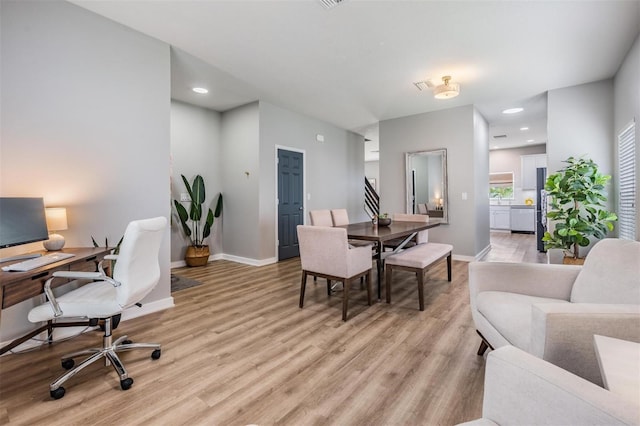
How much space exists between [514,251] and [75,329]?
7137 mm

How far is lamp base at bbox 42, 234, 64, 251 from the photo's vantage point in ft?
Answer: 7.27

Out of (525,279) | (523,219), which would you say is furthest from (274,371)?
(523,219)

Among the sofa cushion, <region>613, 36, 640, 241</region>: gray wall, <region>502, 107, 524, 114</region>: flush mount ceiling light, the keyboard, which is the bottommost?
the sofa cushion

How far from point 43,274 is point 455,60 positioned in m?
4.26

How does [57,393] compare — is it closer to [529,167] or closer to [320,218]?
[320,218]

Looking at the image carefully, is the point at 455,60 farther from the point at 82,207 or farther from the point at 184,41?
the point at 82,207

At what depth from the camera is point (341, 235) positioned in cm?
266

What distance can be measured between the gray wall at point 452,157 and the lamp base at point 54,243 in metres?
5.11

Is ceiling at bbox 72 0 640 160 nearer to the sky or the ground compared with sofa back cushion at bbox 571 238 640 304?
nearer to the sky

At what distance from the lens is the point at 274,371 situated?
1881 mm

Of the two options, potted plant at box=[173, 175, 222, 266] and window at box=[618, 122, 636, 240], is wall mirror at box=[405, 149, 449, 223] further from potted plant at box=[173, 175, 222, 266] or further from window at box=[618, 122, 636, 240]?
potted plant at box=[173, 175, 222, 266]

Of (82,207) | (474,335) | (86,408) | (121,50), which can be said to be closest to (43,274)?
(86,408)

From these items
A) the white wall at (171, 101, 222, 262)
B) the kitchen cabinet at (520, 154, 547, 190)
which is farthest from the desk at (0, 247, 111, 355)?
the kitchen cabinet at (520, 154, 547, 190)

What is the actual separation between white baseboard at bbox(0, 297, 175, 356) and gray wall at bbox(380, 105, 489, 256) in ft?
14.5
